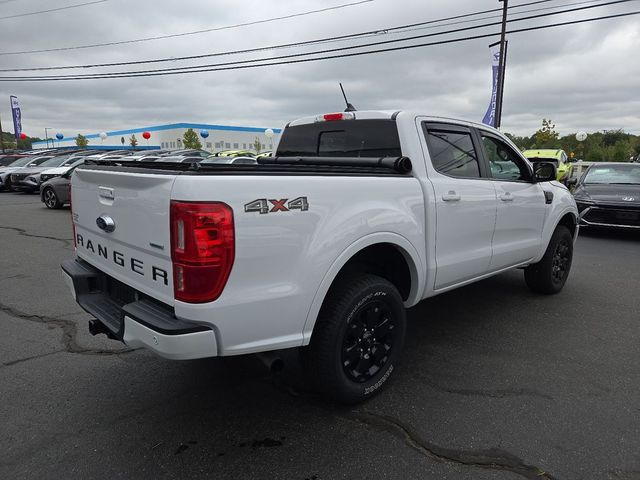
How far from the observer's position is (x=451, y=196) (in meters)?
3.40

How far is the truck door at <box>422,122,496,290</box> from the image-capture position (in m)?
3.39

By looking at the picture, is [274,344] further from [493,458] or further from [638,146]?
[638,146]

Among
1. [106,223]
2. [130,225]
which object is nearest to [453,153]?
[130,225]

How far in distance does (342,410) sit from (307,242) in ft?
3.91

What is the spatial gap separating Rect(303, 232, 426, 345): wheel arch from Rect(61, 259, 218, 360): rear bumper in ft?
1.99

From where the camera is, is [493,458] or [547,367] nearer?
[493,458]

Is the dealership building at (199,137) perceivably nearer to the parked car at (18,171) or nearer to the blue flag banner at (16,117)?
the blue flag banner at (16,117)

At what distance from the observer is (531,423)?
274 centimetres

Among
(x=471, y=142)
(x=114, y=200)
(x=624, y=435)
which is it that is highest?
(x=471, y=142)

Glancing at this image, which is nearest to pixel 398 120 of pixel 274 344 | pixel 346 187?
pixel 346 187

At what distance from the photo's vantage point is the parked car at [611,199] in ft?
30.0

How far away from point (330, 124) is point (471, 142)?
123cm

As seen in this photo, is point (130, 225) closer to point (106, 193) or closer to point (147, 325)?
point (106, 193)

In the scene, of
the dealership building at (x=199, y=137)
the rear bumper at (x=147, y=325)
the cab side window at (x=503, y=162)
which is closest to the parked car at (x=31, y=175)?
the rear bumper at (x=147, y=325)
